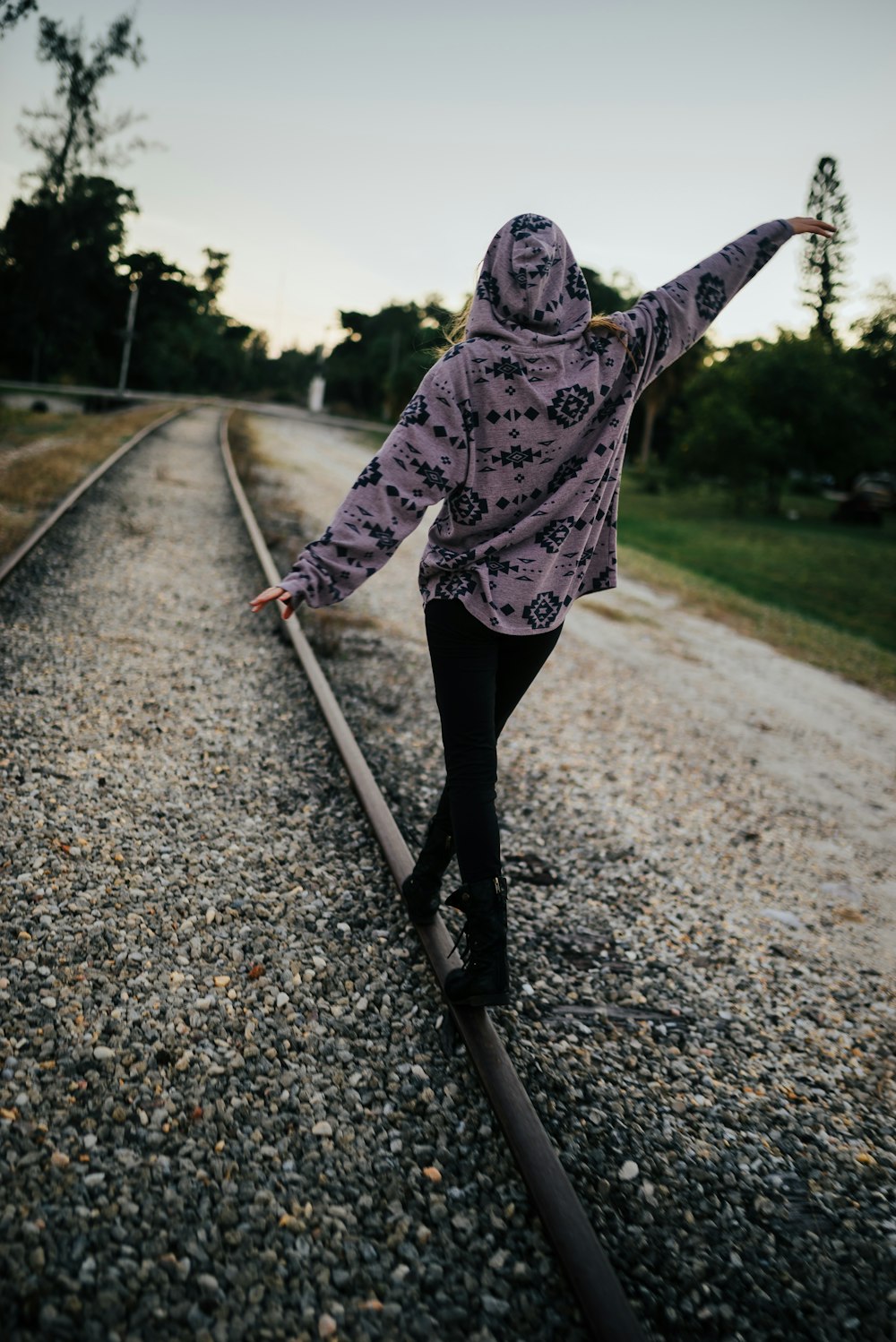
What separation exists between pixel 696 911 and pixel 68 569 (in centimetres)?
532

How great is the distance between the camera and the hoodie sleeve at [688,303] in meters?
2.23

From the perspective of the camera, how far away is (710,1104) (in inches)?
96.3

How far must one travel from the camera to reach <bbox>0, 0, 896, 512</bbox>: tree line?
26.2 metres

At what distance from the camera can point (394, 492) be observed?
2.16 m

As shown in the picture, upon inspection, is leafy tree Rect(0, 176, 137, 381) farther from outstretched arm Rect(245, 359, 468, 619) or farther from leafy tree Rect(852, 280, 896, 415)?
outstretched arm Rect(245, 359, 468, 619)

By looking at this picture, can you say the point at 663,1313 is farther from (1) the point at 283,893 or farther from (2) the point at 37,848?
(2) the point at 37,848

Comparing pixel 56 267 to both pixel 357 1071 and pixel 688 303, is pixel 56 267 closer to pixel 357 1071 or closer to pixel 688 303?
pixel 688 303

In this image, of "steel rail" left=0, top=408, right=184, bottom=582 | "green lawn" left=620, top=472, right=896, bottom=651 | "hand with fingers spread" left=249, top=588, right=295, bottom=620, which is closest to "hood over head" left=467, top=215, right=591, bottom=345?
"hand with fingers spread" left=249, top=588, right=295, bottom=620

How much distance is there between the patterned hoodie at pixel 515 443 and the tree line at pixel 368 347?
19.4 inches

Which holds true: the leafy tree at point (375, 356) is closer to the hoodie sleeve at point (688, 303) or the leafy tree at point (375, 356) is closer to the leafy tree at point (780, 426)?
the leafy tree at point (780, 426)

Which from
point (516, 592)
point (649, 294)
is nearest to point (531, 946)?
point (516, 592)

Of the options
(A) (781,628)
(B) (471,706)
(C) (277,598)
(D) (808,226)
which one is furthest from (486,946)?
(A) (781,628)

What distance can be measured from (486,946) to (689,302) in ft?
6.09

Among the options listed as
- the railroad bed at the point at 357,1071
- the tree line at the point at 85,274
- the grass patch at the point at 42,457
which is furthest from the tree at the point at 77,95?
the railroad bed at the point at 357,1071
